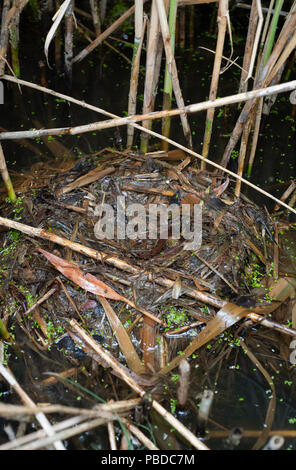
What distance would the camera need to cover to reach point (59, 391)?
2.16m

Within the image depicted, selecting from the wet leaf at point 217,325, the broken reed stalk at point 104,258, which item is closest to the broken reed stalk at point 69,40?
the broken reed stalk at point 104,258

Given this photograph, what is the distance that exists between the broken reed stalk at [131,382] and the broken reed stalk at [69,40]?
2.39m

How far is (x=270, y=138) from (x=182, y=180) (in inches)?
51.2

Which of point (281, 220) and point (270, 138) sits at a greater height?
point (270, 138)

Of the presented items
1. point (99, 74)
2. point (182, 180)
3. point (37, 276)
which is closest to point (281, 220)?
point (182, 180)

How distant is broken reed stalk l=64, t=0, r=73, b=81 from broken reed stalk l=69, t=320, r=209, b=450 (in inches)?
94.0

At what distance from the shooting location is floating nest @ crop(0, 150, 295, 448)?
228cm

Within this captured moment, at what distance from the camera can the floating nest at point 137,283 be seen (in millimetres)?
2281

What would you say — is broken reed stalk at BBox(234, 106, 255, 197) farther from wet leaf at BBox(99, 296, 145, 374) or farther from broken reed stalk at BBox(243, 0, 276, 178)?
wet leaf at BBox(99, 296, 145, 374)

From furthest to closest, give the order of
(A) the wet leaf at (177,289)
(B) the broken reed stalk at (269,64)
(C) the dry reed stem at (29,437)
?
(B) the broken reed stalk at (269,64) < (A) the wet leaf at (177,289) < (C) the dry reed stem at (29,437)

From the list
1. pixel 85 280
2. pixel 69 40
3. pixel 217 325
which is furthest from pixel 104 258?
pixel 69 40

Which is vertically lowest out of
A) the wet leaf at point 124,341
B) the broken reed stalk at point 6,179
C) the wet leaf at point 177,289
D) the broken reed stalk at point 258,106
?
the wet leaf at point 124,341

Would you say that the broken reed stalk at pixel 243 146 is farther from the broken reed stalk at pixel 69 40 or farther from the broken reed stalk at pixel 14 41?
the broken reed stalk at pixel 14 41
